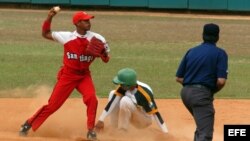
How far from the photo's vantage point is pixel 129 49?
21531mm

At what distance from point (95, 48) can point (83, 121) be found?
1.99 m

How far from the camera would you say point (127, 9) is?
3894cm

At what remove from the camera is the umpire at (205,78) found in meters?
7.57

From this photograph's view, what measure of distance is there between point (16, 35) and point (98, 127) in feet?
52.3

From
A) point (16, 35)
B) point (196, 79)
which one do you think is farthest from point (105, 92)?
point (16, 35)

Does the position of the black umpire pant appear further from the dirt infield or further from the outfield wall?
the outfield wall

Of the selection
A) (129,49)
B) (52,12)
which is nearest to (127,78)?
(52,12)

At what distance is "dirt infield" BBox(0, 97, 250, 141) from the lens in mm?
9359

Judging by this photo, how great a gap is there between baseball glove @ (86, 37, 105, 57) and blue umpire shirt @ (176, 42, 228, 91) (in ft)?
5.23

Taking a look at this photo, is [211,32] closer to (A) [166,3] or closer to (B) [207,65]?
(B) [207,65]

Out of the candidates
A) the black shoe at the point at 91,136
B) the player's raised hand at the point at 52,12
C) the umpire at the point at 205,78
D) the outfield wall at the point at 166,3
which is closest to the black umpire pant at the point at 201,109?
the umpire at the point at 205,78

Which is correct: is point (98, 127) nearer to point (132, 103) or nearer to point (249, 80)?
point (132, 103)

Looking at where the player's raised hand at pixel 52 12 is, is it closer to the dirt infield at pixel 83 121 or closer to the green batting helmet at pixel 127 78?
the green batting helmet at pixel 127 78

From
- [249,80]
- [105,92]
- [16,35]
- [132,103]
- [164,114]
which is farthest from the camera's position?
[16,35]
